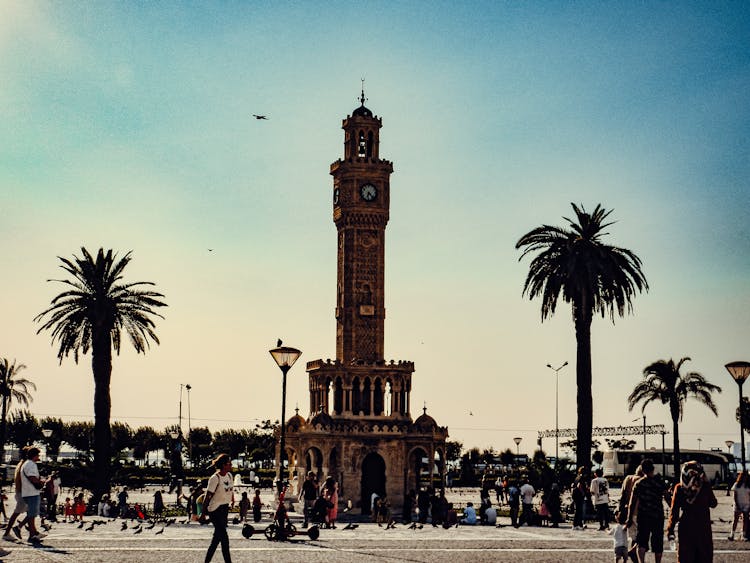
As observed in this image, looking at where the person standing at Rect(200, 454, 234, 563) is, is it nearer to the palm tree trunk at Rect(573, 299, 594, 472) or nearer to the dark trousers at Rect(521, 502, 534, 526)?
the dark trousers at Rect(521, 502, 534, 526)

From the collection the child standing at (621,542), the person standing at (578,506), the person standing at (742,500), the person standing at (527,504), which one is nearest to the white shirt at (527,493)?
the person standing at (527,504)

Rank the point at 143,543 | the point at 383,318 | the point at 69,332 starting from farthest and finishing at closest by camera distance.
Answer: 1. the point at 383,318
2. the point at 69,332
3. the point at 143,543

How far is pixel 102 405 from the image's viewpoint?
5134 cm

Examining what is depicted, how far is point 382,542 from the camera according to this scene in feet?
76.5

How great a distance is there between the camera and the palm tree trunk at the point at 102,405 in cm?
5109

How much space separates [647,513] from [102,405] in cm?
3968

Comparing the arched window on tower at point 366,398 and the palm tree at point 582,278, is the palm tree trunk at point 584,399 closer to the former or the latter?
the palm tree at point 582,278

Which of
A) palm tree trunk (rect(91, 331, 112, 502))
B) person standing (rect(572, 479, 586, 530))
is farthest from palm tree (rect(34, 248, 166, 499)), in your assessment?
person standing (rect(572, 479, 586, 530))

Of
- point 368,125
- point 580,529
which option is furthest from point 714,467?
point 580,529

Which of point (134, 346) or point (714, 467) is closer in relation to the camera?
point (134, 346)

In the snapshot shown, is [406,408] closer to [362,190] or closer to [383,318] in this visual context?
[383,318]

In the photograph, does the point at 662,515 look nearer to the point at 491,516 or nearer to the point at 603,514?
the point at 603,514

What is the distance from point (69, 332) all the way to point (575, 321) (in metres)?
26.0

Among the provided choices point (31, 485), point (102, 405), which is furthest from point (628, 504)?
point (102, 405)
